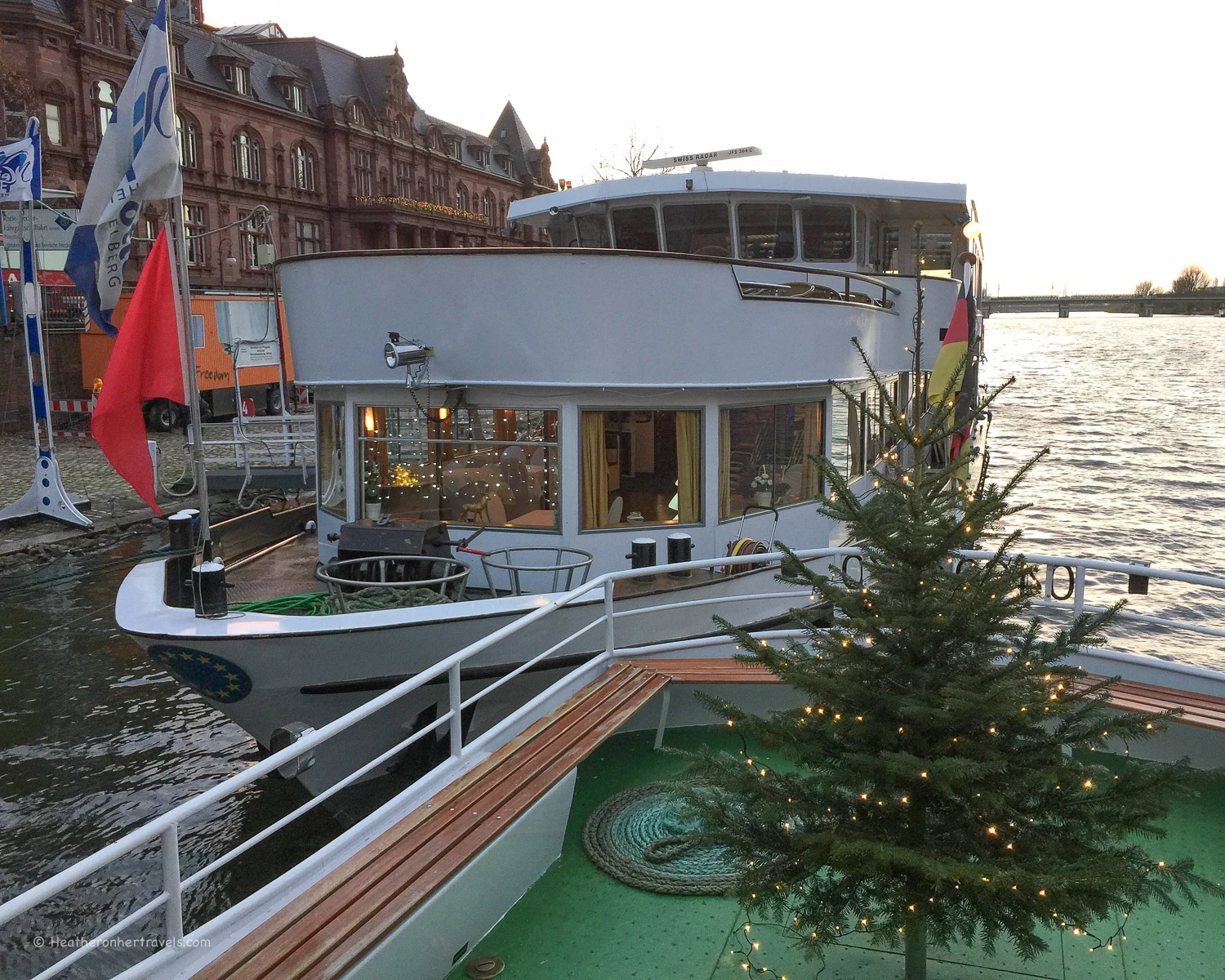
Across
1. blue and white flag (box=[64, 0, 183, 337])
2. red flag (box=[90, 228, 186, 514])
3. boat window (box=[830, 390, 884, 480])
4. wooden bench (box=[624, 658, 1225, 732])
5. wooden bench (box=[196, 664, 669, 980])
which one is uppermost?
blue and white flag (box=[64, 0, 183, 337])

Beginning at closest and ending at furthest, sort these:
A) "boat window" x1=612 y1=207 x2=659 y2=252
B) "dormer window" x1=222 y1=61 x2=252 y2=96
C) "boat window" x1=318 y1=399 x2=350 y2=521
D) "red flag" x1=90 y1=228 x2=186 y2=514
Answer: "red flag" x1=90 y1=228 x2=186 y2=514, "boat window" x1=318 y1=399 x2=350 y2=521, "boat window" x1=612 y1=207 x2=659 y2=252, "dormer window" x1=222 y1=61 x2=252 y2=96

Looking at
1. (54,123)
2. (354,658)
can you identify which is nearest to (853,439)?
(354,658)

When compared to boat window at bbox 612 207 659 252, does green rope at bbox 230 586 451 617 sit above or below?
below

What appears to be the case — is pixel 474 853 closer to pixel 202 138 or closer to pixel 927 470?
pixel 927 470

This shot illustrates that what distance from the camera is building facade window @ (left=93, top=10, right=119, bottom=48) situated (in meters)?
36.9

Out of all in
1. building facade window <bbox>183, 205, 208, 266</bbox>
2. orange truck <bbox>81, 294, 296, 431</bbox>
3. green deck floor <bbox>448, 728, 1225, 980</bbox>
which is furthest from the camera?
building facade window <bbox>183, 205, 208, 266</bbox>

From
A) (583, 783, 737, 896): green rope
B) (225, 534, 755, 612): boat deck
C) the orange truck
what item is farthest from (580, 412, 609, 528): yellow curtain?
the orange truck

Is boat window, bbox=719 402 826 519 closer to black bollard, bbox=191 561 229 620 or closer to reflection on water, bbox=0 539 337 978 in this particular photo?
black bollard, bbox=191 561 229 620

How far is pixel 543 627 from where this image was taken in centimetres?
733

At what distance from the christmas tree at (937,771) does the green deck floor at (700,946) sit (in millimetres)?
623

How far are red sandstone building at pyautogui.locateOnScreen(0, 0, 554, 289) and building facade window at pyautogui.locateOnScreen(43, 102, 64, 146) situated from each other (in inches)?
2.2

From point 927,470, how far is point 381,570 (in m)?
5.05

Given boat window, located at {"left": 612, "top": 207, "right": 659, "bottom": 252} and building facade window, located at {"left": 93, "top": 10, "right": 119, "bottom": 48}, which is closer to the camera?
boat window, located at {"left": 612, "top": 207, "right": 659, "bottom": 252}

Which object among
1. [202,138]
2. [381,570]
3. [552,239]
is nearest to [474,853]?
[381,570]
